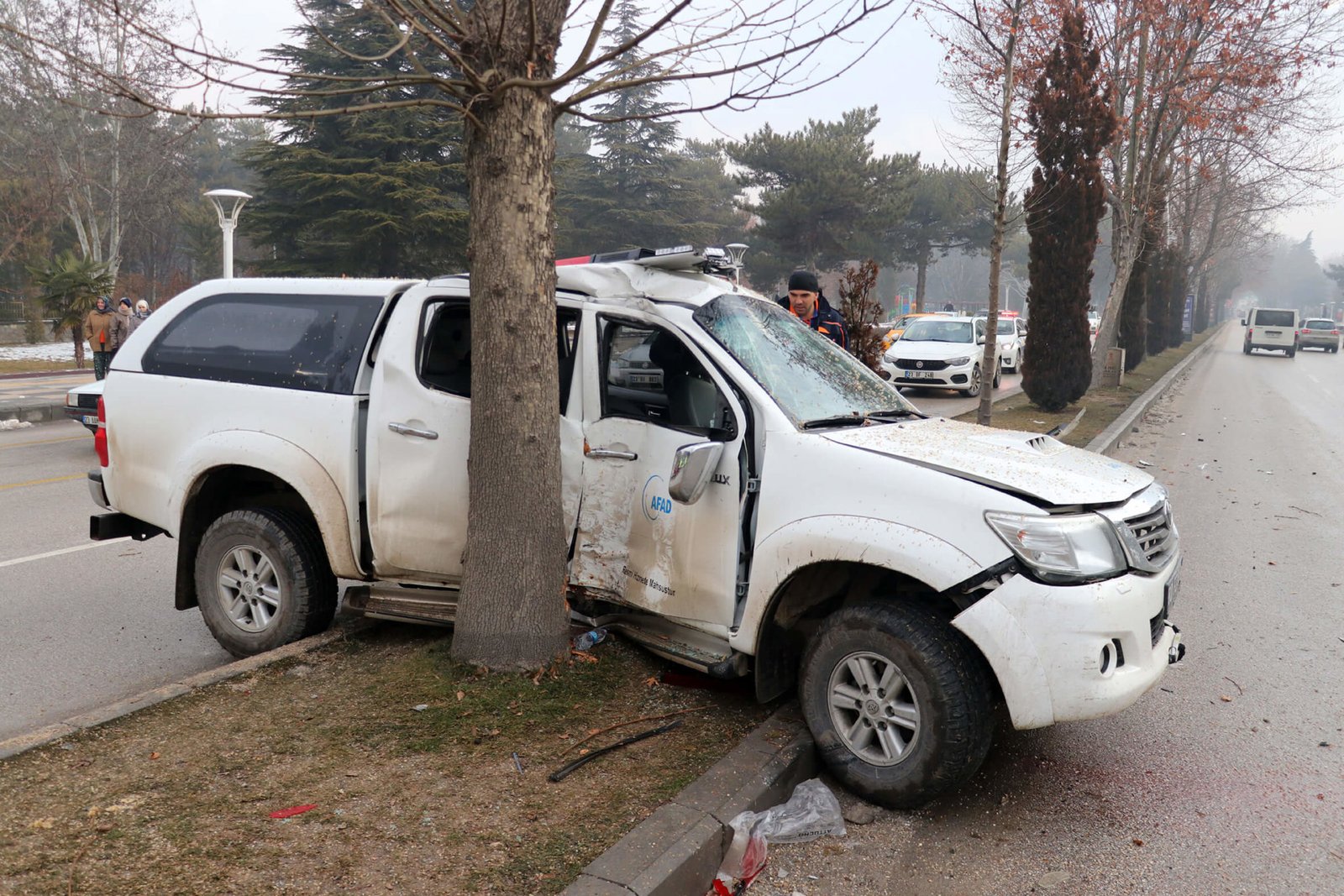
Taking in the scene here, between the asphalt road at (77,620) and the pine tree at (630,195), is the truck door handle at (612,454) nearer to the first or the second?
the asphalt road at (77,620)

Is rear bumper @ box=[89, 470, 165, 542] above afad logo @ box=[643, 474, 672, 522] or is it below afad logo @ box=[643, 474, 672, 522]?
below

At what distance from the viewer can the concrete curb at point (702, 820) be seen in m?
3.04

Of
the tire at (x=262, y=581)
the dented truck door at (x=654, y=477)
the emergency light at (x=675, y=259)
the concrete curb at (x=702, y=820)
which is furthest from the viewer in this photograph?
the tire at (x=262, y=581)

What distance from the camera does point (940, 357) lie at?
21328mm

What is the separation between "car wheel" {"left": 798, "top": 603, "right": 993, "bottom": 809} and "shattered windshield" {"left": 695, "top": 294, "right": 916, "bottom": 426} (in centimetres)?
93

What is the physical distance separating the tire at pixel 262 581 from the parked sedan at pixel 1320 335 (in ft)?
185

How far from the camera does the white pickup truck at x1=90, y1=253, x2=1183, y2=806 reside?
359 centimetres

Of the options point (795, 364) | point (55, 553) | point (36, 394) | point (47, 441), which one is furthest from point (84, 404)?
point (795, 364)

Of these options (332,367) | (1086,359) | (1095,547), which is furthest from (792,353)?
(1086,359)

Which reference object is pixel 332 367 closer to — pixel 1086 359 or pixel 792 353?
pixel 792 353

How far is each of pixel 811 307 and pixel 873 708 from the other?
4.37 meters

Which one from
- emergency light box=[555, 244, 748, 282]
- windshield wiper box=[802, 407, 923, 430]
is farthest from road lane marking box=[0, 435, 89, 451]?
windshield wiper box=[802, 407, 923, 430]

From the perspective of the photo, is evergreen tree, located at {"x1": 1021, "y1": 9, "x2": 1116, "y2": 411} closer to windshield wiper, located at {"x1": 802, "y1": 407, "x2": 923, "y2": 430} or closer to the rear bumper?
windshield wiper, located at {"x1": 802, "y1": 407, "x2": 923, "y2": 430}

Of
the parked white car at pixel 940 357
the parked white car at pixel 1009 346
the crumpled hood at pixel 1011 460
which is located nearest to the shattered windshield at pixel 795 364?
the crumpled hood at pixel 1011 460
